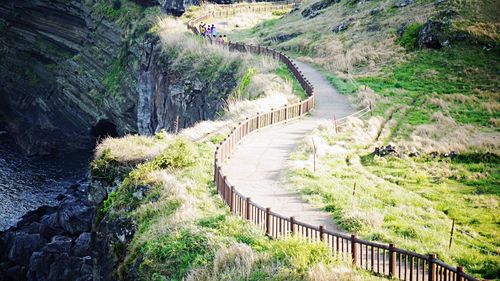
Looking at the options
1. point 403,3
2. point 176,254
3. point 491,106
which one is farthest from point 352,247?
point 403,3

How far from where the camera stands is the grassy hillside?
73.3 ft

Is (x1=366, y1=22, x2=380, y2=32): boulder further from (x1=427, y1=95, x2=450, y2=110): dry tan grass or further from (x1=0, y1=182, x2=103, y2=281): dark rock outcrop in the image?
(x1=0, y1=182, x2=103, y2=281): dark rock outcrop

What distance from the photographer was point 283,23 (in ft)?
261

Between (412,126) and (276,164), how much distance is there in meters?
11.4

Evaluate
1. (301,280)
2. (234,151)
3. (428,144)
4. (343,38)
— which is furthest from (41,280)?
(343,38)

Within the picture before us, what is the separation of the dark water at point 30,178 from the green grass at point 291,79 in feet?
68.9

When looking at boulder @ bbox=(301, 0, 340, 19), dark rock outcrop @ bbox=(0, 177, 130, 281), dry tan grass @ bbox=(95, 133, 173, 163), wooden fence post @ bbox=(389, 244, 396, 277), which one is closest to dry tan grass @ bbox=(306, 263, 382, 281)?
wooden fence post @ bbox=(389, 244, 396, 277)

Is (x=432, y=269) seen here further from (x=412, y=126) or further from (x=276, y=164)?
(x=412, y=126)

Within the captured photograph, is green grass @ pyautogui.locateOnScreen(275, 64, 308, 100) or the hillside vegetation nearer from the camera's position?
the hillside vegetation

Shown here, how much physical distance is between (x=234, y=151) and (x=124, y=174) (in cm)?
520

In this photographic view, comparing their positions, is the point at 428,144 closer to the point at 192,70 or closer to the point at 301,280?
the point at 301,280

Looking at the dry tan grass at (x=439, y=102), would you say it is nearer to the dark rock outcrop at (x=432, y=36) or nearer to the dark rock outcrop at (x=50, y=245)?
the dark rock outcrop at (x=432, y=36)

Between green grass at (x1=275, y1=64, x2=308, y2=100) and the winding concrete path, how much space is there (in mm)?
1146

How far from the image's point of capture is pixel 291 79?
48.9m
